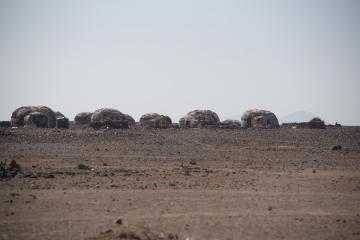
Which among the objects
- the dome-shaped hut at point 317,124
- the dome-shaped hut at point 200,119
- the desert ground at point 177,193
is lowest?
the desert ground at point 177,193

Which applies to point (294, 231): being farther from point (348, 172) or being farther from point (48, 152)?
point (48, 152)

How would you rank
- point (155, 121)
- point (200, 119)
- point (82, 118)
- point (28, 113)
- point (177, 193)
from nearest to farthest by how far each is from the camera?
point (177, 193) → point (28, 113) → point (155, 121) → point (200, 119) → point (82, 118)

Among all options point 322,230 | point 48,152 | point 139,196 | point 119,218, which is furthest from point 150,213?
point 48,152

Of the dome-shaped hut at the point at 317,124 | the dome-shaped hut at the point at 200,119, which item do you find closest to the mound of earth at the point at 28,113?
the dome-shaped hut at the point at 200,119

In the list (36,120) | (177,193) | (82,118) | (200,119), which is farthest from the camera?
(82,118)

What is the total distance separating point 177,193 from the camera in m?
13.4

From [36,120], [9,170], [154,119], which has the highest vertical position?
[154,119]

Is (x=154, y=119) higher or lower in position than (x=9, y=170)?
higher

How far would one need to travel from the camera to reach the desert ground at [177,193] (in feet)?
32.0

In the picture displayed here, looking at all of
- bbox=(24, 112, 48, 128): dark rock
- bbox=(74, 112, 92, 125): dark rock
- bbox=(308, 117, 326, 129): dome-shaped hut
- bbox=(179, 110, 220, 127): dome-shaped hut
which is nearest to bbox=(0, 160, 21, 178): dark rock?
bbox=(24, 112, 48, 128): dark rock

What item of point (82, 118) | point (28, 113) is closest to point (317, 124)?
point (28, 113)

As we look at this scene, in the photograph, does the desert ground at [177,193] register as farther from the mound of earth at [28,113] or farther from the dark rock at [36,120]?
the mound of earth at [28,113]

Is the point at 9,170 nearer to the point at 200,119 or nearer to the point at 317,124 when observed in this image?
the point at 200,119

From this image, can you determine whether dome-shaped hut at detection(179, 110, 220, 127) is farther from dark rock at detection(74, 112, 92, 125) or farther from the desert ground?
the desert ground
